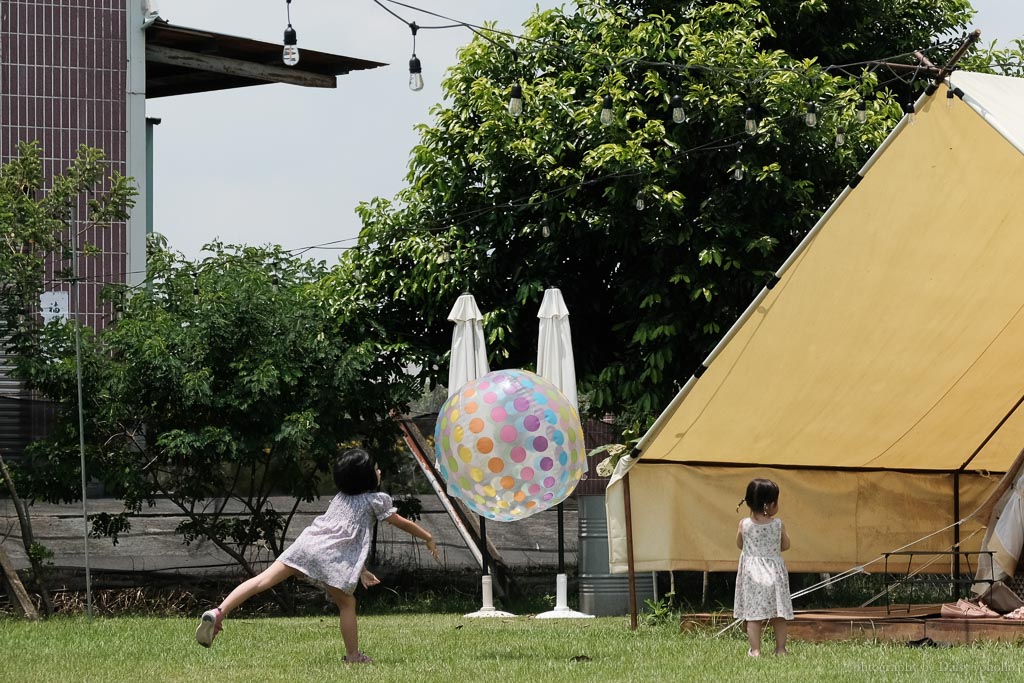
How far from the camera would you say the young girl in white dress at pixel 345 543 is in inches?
283

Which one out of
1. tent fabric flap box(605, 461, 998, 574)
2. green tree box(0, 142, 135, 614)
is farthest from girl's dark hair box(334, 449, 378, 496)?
green tree box(0, 142, 135, 614)

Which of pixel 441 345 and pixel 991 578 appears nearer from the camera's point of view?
pixel 991 578

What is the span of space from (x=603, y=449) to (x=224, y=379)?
352 cm

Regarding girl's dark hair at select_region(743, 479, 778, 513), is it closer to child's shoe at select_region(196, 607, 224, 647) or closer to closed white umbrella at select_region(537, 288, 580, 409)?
child's shoe at select_region(196, 607, 224, 647)

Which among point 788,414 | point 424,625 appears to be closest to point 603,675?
point 788,414

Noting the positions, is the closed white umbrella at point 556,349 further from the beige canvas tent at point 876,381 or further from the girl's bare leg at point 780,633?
the girl's bare leg at point 780,633

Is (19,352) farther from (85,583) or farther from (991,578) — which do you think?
(991,578)

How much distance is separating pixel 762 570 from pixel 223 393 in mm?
6109

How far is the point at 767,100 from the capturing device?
1258 centimetres

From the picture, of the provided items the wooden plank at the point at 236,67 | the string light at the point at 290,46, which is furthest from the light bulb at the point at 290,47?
the wooden plank at the point at 236,67

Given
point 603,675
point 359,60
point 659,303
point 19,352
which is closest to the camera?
point 603,675

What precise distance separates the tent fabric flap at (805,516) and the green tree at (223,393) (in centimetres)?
365

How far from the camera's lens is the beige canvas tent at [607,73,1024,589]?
800 centimetres

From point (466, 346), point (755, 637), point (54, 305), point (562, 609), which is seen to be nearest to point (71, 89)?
point (54, 305)
